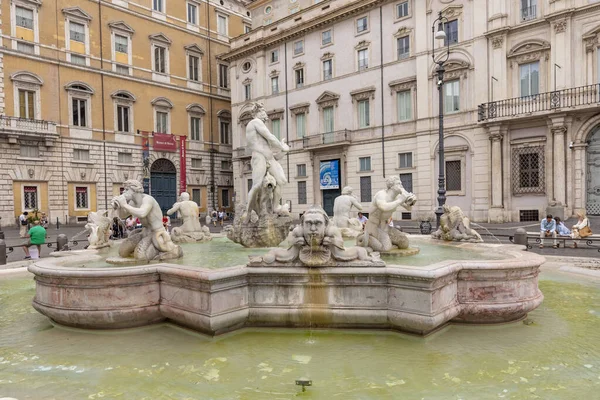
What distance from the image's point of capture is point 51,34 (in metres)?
27.7

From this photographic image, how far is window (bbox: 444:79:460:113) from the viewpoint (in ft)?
81.0

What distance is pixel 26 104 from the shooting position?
87.2ft

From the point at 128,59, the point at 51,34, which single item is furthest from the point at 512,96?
the point at 51,34

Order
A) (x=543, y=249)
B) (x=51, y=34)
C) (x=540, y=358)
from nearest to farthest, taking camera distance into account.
Answer: (x=540, y=358) < (x=543, y=249) < (x=51, y=34)

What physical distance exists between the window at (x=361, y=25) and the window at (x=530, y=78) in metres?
11.2

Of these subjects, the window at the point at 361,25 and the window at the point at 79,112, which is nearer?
the window at the point at 361,25

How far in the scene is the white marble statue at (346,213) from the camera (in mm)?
8969

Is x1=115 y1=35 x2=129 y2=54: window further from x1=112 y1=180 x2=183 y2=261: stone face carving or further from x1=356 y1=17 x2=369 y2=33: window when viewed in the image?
x1=112 y1=180 x2=183 y2=261: stone face carving

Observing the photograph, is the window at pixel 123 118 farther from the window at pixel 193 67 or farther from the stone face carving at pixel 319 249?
the stone face carving at pixel 319 249

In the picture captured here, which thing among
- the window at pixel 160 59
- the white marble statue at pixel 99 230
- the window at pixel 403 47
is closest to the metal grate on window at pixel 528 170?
the window at pixel 403 47

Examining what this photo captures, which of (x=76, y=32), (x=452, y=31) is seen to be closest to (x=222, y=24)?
(x=76, y=32)

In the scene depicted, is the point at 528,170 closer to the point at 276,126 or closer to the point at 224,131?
the point at 276,126

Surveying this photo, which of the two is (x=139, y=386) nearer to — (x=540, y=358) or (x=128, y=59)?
(x=540, y=358)

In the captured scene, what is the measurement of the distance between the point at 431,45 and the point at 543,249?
17654mm
